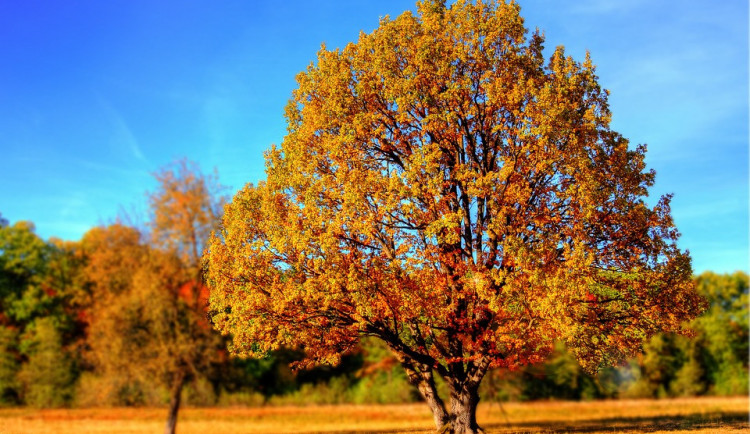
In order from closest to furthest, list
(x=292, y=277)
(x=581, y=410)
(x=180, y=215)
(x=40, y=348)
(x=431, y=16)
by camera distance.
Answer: (x=292, y=277)
(x=431, y=16)
(x=180, y=215)
(x=581, y=410)
(x=40, y=348)

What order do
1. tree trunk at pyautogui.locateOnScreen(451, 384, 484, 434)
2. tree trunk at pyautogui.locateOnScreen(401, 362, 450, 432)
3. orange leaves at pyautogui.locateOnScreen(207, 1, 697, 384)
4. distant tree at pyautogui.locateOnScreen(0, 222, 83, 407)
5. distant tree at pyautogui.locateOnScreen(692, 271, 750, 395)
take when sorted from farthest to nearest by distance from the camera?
distant tree at pyautogui.locateOnScreen(692, 271, 750, 395), distant tree at pyautogui.locateOnScreen(0, 222, 83, 407), tree trunk at pyautogui.locateOnScreen(401, 362, 450, 432), tree trunk at pyautogui.locateOnScreen(451, 384, 484, 434), orange leaves at pyautogui.locateOnScreen(207, 1, 697, 384)

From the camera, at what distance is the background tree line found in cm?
3741

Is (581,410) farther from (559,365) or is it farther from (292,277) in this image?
(292,277)

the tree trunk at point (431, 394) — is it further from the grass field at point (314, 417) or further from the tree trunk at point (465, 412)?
the grass field at point (314, 417)

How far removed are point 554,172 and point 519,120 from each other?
8.34 feet

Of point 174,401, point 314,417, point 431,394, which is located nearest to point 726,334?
point 314,417

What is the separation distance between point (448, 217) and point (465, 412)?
9.27 m

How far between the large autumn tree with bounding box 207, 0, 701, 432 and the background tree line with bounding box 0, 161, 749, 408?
624 centimetres

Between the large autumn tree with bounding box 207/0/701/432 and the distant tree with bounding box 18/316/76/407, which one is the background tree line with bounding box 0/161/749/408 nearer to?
the distant tree with bounding box 18/316/76/407

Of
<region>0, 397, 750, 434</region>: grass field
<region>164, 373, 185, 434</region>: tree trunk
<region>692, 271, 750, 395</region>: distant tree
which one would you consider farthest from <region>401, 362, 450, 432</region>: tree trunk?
<region>692, 271, 750, 395</region>: distant tree

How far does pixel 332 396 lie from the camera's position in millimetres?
63375

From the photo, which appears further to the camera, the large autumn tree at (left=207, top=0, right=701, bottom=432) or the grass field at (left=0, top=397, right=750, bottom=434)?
the grass field at (left=0, top=397, right=750, bottom=434)

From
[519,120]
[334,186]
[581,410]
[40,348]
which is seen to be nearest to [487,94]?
[519,120]

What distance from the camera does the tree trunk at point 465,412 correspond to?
24859mm
